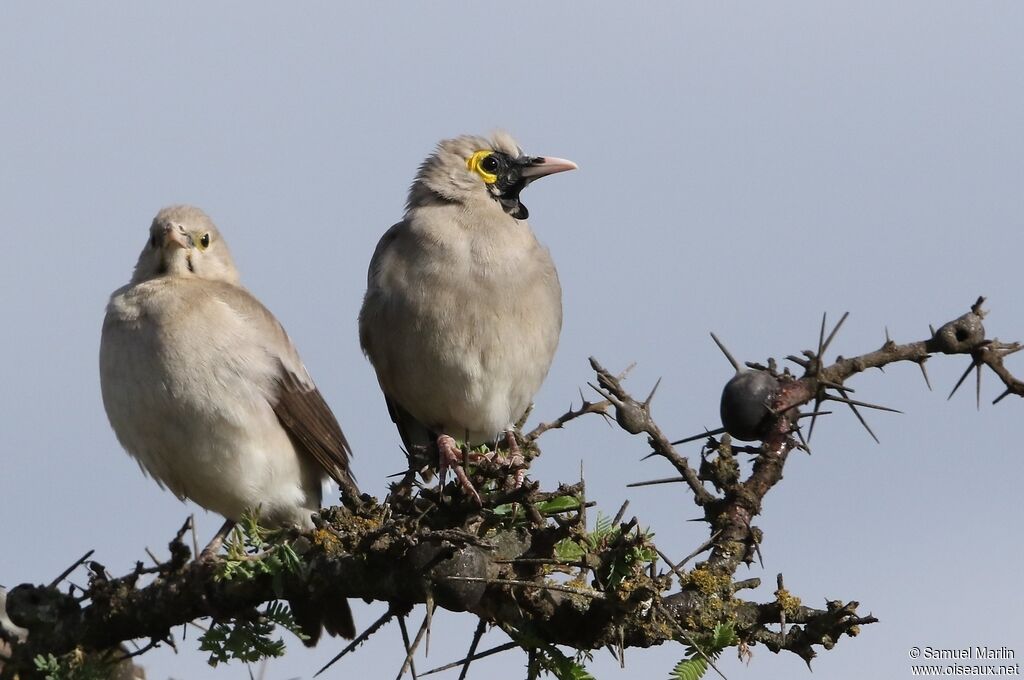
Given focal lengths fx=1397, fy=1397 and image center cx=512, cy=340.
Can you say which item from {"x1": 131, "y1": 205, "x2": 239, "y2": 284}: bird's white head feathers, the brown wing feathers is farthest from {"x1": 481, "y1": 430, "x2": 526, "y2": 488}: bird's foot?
{"x1": 131, "y1": 205, "x2": 239, "y2": 284}: bird's white head feathers

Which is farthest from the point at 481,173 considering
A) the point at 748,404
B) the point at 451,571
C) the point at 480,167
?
the point at 451,571

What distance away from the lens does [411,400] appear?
8.12 m

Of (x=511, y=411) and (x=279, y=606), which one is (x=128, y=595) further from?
(x=511, y=411)

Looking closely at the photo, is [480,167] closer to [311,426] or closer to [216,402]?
[311,426]

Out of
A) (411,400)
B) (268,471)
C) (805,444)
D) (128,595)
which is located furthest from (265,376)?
(805,444)

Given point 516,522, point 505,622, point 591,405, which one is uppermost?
point 591,405

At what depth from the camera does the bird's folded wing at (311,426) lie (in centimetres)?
727

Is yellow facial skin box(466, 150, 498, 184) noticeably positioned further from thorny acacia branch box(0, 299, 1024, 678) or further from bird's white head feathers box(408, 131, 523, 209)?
→ thorny acacia branch box(0, 299, 1024, 678)

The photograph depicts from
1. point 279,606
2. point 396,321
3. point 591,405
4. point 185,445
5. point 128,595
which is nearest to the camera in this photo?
point 279,606

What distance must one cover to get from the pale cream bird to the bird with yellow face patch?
599 millimetres

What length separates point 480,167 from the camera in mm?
8773

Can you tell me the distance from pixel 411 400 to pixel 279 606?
133 inches

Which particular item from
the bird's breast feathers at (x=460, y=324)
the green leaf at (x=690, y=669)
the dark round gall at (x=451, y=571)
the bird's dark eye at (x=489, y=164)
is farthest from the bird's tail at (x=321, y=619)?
the bird's dark eye at (x=489, y=164)

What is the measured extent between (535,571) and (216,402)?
268 cm
